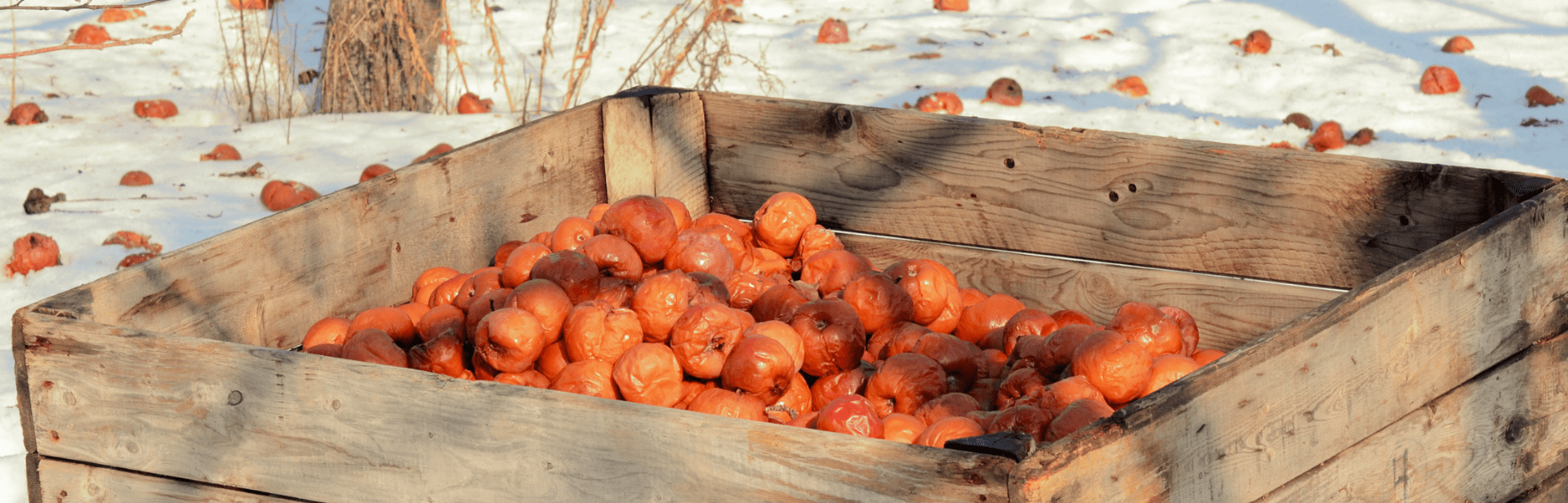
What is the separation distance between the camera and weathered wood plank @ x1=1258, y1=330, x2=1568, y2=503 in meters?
2.17

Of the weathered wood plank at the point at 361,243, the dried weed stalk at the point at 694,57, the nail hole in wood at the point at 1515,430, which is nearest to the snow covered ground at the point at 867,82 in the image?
the dried weed stalk at the point at 694,57

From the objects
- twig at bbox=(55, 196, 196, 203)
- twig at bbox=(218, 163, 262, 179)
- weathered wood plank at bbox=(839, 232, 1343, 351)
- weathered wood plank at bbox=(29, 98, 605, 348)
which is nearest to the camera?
weathered wood plank at bbox=(29, 98, 605, 348)

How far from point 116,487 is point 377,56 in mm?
5226

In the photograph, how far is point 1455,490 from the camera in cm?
244

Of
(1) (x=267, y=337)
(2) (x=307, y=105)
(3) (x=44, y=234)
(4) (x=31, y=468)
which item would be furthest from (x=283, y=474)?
(2) (x=307, y=105)

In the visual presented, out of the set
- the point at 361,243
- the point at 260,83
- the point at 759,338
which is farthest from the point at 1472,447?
the point at 260,83

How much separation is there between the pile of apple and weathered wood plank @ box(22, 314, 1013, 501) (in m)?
0.51

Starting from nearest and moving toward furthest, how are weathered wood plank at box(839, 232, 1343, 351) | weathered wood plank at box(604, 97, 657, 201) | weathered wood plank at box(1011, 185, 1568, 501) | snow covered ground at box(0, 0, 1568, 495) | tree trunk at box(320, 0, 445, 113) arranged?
weathered wood plank at box(1011, 185, 1568, 501)
weathered wood plank at box(839, 232, 1343, 351)
weathered wood plank at box(604, 97, 657, 201)
snow covered ground at box(0, 0, 1568, 495)
tree trunk at box(320, 0, 445, 113)

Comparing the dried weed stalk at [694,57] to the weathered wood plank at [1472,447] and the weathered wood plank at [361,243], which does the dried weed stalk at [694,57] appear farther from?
the weathered wood plank at [1472,447]

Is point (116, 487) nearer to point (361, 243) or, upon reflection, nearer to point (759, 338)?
point (361, 243)

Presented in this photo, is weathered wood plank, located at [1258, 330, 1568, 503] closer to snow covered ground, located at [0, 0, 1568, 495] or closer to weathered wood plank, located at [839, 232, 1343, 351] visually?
weathered wood plank, located at [839, 232, 1343, 351]

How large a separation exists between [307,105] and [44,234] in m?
2.41

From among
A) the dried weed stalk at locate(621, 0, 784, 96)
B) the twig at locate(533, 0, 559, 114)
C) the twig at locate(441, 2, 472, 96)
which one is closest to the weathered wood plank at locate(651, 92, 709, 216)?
the dried weed stalk at locate(621, 0, 784, 96)

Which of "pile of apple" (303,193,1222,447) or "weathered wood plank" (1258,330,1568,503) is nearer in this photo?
"weathered wood plank" (1258,330,1568,503)
